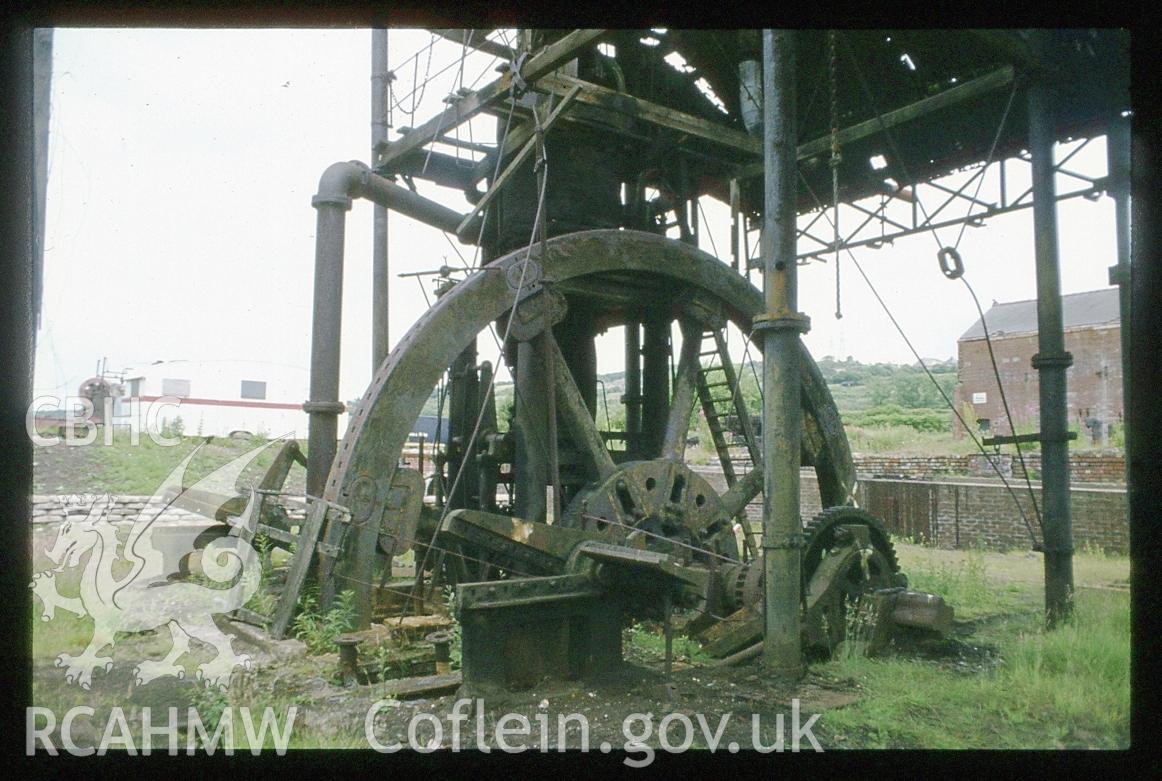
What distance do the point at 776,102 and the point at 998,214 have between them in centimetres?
401

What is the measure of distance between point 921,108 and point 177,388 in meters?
7.32

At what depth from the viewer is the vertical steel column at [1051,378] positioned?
6.86 m

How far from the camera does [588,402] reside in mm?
8922

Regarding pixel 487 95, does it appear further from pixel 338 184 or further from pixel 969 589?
pixel 969 589

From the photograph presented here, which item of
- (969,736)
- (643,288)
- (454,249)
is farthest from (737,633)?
(454,249)

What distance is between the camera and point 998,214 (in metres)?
8.40

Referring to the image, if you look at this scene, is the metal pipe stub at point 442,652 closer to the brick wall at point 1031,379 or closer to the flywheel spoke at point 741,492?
the flywheel spoke at point 741,492

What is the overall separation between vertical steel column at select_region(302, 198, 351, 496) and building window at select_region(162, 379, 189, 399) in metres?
1.08

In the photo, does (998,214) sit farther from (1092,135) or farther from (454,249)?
(454,249)

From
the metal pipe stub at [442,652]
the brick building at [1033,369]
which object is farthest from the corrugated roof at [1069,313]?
the metal pipe stub at [442,652]

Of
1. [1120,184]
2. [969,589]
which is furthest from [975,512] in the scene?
[1120,184]

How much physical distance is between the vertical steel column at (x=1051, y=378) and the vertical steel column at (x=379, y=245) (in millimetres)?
6837

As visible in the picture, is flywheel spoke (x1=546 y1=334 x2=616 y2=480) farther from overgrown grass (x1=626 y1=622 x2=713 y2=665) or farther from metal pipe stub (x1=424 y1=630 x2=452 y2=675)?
metal pipe stub (x1=424 y1=630 x2=452 y2=675)

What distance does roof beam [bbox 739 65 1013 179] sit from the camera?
748cm
